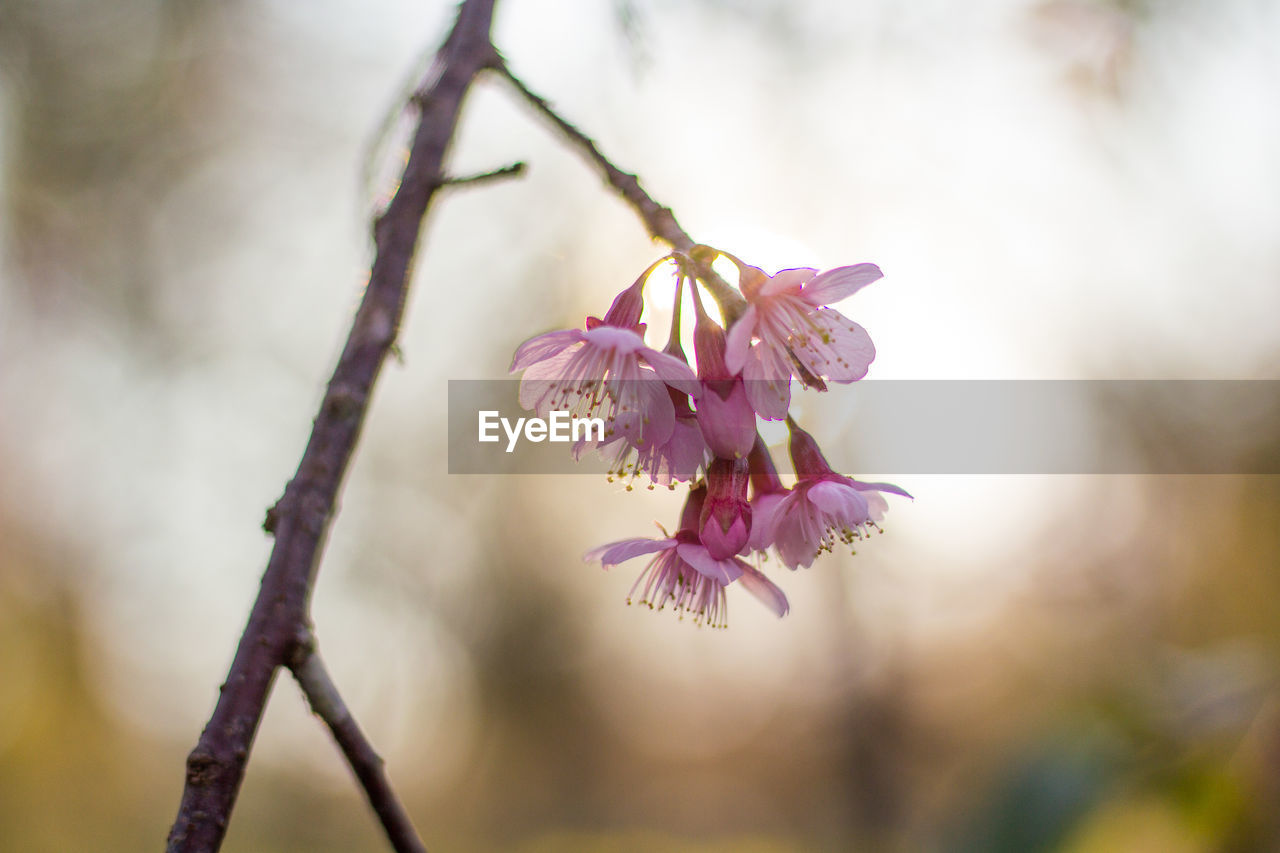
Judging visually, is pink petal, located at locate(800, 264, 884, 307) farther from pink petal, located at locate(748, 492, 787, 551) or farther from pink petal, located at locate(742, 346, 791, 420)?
pink petal, located at locate(748, 492, 787, 551)

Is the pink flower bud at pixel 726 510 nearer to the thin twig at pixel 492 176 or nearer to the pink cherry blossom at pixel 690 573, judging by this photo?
the pink cherry blossom at pixel 690 573

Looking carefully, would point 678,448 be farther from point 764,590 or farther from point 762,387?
point 764,590

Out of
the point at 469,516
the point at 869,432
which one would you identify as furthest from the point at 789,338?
the point at 469,516

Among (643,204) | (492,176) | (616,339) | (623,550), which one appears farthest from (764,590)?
(492,176)

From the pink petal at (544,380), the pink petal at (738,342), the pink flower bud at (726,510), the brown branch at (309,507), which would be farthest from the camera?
the pink petal at (544,380)

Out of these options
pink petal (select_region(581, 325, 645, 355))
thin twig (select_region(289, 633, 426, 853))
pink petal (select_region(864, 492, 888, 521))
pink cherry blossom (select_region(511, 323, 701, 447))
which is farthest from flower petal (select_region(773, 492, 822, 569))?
thin twig (select_region(289, 633, 426, 853))

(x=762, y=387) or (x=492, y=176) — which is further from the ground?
(x=492, y=176)

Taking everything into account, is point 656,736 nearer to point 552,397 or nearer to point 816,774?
point 816,774

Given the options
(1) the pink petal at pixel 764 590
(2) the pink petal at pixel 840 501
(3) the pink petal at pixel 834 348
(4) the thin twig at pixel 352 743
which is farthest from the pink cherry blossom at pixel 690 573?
(4) the thin twig at pixel 352 743
